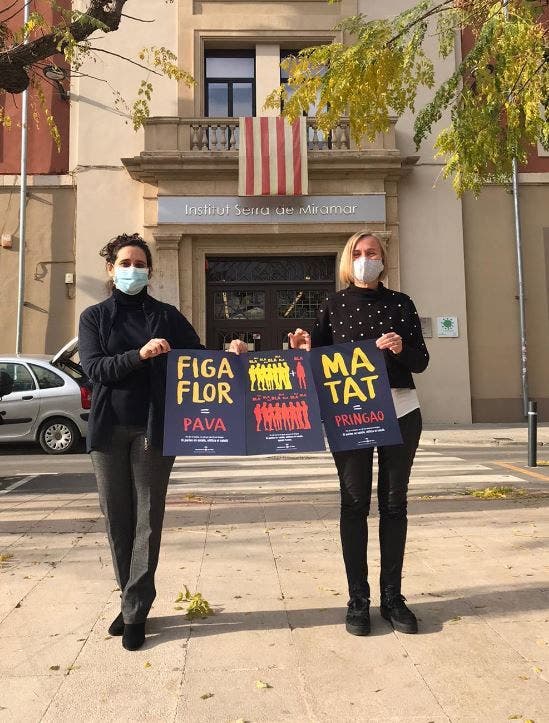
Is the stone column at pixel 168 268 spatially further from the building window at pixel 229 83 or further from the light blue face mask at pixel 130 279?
the light blue face mask at pixel 130 279

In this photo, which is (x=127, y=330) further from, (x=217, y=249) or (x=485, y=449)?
(x=217, y=249)

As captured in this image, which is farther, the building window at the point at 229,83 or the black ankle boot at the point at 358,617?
the building window at the point at 229,83

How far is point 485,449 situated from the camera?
40.5ft

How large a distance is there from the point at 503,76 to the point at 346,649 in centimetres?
662

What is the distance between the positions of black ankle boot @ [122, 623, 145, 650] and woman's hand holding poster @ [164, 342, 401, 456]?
863mm

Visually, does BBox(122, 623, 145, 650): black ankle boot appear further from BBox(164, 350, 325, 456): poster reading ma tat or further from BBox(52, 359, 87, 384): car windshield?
BBox(52, 359, 87, 384): car windshield

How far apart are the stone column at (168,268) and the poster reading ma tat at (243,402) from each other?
13351 mm

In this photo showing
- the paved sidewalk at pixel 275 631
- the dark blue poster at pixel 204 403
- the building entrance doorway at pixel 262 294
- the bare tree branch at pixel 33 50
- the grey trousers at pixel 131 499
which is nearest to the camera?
the paved sidewalk at pixel 275 631

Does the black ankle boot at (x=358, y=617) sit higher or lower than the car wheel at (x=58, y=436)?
lower

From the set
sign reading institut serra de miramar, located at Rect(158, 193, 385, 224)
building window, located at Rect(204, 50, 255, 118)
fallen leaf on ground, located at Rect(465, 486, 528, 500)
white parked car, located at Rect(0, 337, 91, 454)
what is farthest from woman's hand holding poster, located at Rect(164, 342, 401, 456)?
building window, located at Rect(204, 50, 255, 118)

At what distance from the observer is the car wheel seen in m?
11.8

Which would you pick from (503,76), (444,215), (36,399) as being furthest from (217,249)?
(503,76)

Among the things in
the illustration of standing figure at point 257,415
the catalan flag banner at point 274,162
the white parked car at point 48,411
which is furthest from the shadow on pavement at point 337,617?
the catalan flag banner at point 274,162

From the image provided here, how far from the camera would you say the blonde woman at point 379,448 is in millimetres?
3350
